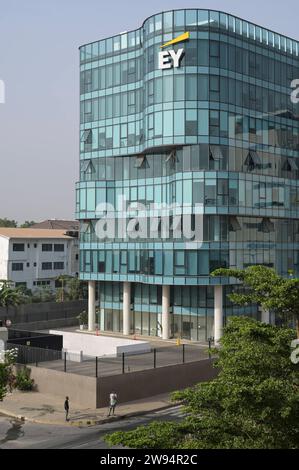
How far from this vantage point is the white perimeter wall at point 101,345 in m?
47.5

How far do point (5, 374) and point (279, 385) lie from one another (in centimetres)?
2435

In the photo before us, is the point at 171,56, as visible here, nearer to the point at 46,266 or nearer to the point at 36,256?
the point at 36,256

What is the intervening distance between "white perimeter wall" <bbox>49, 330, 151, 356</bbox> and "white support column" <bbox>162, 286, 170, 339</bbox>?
9939 mm

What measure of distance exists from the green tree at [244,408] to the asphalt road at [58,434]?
13.4 meters

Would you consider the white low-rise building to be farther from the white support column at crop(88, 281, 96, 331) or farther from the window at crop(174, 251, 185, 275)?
the window at crop(174, 251, 185, 275)

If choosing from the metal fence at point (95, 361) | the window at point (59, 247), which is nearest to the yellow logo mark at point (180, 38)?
the metal fence at point (95, 361)

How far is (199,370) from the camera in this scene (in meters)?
44.2

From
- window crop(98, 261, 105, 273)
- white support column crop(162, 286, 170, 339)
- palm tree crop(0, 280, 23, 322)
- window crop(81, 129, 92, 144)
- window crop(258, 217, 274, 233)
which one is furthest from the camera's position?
window crop(81, 129, 92, 144)

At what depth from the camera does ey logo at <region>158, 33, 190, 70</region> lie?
2315 inches

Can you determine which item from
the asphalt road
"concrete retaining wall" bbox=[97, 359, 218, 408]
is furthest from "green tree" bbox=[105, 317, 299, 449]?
"concrete retaining wall" bbox=[97, 359, 218, 408]

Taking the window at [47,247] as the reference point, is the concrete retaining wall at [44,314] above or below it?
below

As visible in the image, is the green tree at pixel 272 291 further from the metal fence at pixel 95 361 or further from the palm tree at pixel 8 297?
the palm tree at pixel 8 297

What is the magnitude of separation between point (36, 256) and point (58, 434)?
229ft

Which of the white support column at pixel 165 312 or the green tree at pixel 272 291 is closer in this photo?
the green tree at pixel 272 291
